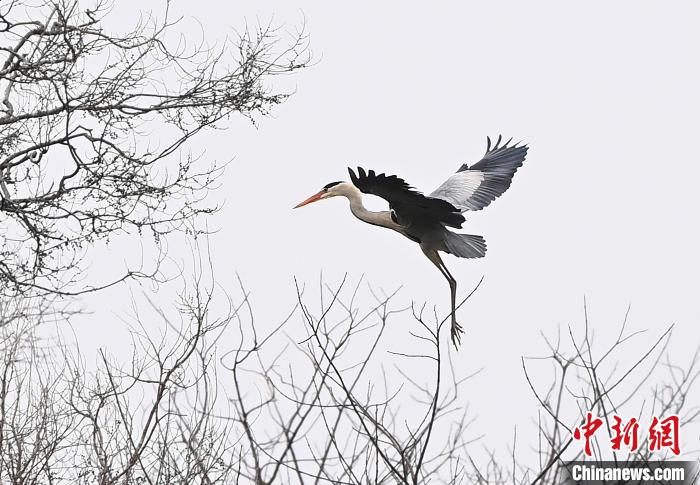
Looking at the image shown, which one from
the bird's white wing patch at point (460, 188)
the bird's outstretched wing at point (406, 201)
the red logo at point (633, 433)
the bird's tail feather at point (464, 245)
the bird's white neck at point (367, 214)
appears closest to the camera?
the red logo at point (633, 433)

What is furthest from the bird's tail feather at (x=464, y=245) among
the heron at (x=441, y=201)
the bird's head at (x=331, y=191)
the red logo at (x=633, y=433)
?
the red logo at (x=633, y=433)

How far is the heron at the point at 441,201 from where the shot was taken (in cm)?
806

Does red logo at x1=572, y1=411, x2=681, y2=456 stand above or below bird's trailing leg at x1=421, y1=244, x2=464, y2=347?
below

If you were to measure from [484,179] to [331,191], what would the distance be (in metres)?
1.54

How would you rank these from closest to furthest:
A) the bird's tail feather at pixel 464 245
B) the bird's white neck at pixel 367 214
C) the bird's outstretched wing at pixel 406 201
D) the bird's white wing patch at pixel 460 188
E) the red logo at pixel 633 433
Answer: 1. the red logo at pixel 633 433
2. the bird's outstretched wing at pixel 406 201
3. the bird's tail feather at pixel 464 245
4. the bird's white neck at pixel 367 214
5. the bird's white wing patch at pixel 460 188

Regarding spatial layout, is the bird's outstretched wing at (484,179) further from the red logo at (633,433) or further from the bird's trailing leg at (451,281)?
the red logo at (633,433)

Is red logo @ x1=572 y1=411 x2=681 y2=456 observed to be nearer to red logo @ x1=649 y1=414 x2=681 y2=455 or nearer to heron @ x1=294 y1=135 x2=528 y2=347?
red logo @ x1=649 y1=414 x2=681 y2=455

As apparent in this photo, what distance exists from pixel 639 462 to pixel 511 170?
246 inches

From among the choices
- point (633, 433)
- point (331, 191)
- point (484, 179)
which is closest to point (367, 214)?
point (331, 191)

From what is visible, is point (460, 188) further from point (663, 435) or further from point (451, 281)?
point (663, 435)

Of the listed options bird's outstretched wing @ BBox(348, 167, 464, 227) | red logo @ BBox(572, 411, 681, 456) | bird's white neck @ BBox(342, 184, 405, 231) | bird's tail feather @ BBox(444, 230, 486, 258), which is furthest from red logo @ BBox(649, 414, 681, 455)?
bird's white neck @ BBox(342, 184, 405, 231)

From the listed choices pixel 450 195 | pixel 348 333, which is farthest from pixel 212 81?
pixel 348 333

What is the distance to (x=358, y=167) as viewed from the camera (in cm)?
760

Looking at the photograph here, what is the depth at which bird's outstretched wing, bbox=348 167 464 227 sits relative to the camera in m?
7.77
